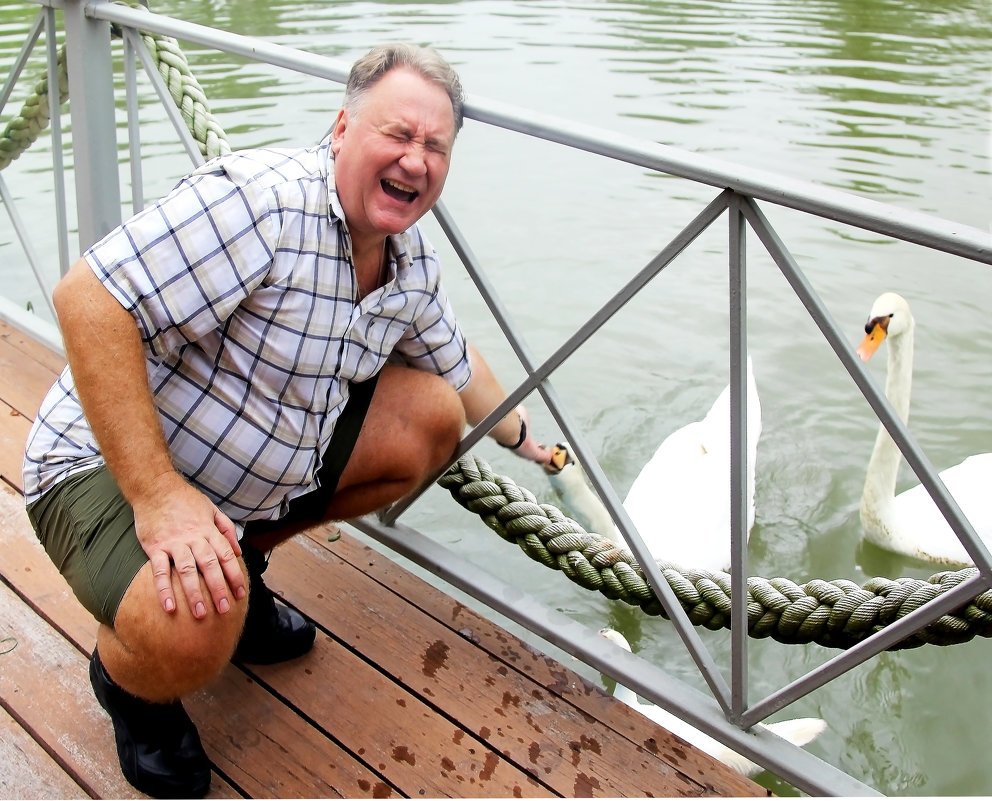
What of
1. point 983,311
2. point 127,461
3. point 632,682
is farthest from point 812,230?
point 127,461

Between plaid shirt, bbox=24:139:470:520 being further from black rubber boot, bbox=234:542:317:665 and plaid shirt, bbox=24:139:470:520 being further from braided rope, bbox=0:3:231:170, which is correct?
braided rope, bbox=0:3:231:170

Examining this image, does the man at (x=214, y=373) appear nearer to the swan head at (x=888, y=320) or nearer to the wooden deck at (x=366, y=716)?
the wooden deck at (x=366, y=716)

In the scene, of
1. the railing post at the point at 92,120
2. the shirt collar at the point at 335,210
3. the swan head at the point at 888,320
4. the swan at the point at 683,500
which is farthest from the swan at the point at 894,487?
the railing post at the point at 92,120

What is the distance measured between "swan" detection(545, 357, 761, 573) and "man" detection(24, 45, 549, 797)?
50.7 inches

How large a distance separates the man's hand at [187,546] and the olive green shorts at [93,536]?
0.06 m

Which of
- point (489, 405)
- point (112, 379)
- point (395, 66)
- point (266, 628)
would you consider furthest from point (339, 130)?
point (266, 628)

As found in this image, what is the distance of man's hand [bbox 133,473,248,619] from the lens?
161cm

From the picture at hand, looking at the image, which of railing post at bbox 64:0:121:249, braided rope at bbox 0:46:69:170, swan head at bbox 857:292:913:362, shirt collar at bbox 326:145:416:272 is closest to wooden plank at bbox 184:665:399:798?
shirt collar at bbox 326:145:416:272

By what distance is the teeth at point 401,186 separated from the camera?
1.77 m

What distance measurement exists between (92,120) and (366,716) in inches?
70.8

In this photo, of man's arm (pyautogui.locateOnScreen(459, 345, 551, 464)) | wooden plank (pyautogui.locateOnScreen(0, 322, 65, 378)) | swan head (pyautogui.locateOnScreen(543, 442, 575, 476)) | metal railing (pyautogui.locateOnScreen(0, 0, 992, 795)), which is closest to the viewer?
metal railing (pyautogui.locateOnScreen(0, 0, 992, 795))

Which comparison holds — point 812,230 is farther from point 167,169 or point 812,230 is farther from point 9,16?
point 9,16

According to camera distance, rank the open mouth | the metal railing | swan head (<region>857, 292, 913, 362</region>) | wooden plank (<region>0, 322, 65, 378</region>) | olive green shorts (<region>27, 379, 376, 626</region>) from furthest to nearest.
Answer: swan head (<region>857, 292, 913, 362</region>)
wooden plank (<region>0, 322, 65, 378</region>)
the open mouth
olive green shorts (<region>27, 379, 376, 626</region>)
the metal railing

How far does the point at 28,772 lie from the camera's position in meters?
1.82
